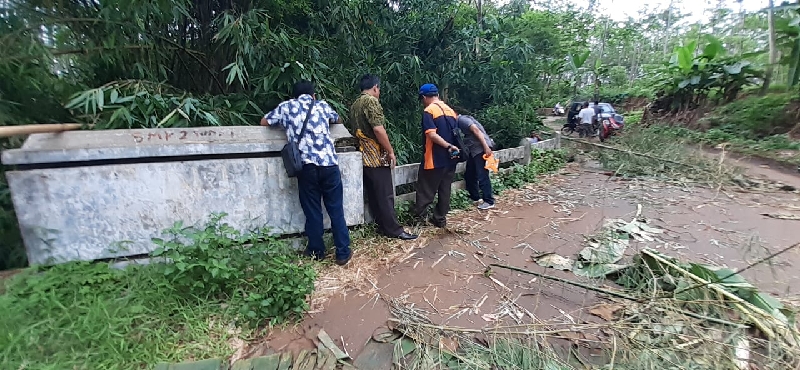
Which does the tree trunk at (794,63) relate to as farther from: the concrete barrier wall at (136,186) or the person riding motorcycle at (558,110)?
the person riding motorcycle at (558,110)

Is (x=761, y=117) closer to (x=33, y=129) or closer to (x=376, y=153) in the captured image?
(x=376, y=153)

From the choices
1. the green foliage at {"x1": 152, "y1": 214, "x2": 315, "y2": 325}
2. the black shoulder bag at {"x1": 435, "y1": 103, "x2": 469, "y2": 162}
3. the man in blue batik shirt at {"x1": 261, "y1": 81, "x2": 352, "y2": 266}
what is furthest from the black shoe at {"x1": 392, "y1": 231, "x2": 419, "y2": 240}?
A: the green foliage at {"x1": 152, "y1": 214, "x2": 315, "y2": 325}

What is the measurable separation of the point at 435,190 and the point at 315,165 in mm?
1584

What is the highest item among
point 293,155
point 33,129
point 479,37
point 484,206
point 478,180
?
point 479,37

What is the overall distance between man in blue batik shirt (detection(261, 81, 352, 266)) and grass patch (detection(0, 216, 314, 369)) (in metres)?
0.46

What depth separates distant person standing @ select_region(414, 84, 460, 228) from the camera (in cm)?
411

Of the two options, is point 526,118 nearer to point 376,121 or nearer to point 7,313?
point 376,121

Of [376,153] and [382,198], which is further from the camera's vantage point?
[382,198]

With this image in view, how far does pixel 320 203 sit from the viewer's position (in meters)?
3.46

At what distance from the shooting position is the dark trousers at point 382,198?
3.89 meters

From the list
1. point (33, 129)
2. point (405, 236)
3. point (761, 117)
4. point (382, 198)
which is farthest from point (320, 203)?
point (761, 117)

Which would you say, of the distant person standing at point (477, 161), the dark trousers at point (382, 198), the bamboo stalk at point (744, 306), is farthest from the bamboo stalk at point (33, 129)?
the bamboo stalk at point (744, 306)

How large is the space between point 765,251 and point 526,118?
187 inches

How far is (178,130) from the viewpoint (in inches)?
127
